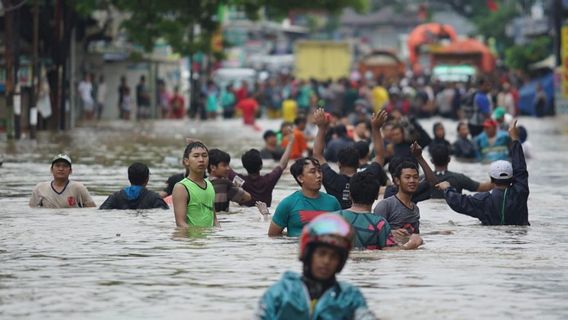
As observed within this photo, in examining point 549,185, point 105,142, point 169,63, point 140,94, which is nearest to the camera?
point 549,185

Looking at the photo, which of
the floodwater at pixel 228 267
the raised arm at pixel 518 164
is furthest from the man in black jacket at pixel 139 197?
the raised arm at pixel 518 164

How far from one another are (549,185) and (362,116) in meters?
9.01

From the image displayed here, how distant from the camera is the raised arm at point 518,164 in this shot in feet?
52.9

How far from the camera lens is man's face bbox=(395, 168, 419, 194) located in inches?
588

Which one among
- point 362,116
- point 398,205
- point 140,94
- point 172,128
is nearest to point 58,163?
point 398,205

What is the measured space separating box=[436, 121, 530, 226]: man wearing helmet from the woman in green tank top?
2.24m

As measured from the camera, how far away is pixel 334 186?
16.8m

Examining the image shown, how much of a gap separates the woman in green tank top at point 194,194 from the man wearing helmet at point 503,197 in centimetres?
224

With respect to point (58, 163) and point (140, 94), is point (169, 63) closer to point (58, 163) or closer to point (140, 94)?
point (140, 94)

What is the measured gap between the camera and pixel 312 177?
14695 millimetres

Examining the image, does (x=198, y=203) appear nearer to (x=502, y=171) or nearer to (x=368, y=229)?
(x=368, y=229)

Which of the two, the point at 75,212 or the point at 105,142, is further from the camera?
the point at 105,142

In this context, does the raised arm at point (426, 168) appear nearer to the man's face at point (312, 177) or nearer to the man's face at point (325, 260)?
the man's face at point (312, 177)

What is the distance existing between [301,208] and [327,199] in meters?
0.26
